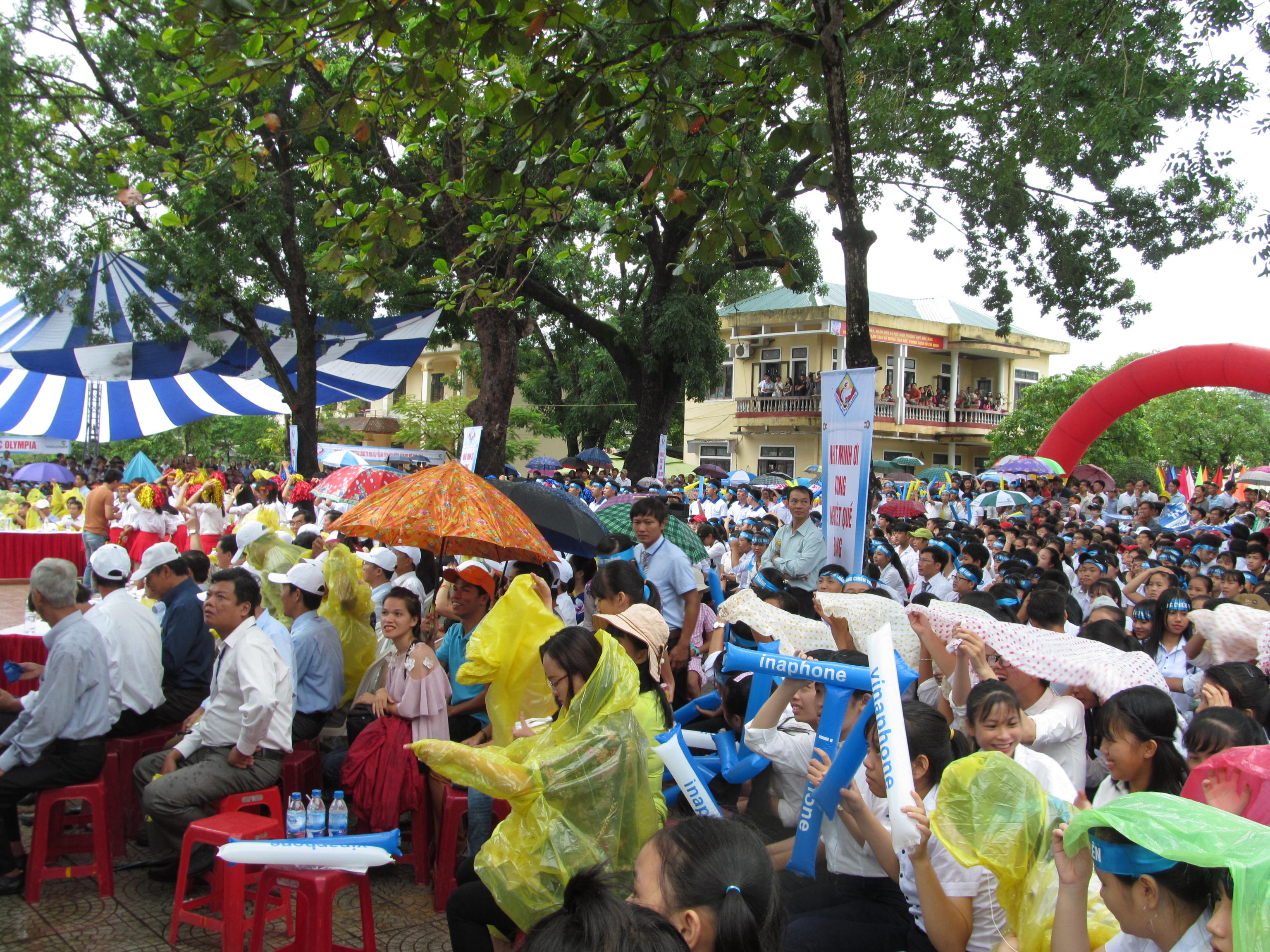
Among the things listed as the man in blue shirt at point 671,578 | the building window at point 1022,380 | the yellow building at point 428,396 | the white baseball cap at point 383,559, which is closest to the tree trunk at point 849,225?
the man in blue shirt at point 671,578

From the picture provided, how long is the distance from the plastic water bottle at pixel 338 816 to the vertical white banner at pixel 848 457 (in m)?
3.20

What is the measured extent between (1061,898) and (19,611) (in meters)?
10.9

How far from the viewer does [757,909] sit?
5.88ft

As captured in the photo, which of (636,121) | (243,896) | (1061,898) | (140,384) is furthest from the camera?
(140,384)

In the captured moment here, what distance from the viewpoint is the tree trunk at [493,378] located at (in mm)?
11992

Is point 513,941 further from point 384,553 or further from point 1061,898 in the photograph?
point 384,553

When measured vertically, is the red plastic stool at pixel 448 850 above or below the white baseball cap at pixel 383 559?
below

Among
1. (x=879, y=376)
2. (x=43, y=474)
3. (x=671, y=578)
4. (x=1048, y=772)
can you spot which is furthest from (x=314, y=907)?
(x=879, y=376)

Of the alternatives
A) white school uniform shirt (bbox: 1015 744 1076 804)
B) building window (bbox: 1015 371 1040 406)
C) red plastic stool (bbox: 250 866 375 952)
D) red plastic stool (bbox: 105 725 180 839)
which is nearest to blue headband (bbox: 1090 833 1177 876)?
white school uniform shirt (bbox: 1015 744 1076 804)

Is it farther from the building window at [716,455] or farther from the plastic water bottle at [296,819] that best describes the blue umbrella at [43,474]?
the building window at [716,455]

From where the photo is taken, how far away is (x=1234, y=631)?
4203 millimetres

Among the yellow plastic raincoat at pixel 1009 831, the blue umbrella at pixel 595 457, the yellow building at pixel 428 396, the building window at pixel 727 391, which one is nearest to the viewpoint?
the yellow plastic raincoat at pixel 1009 831

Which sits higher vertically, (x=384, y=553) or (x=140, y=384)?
(x=140, y=384)

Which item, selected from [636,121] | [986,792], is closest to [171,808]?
[986,792]
